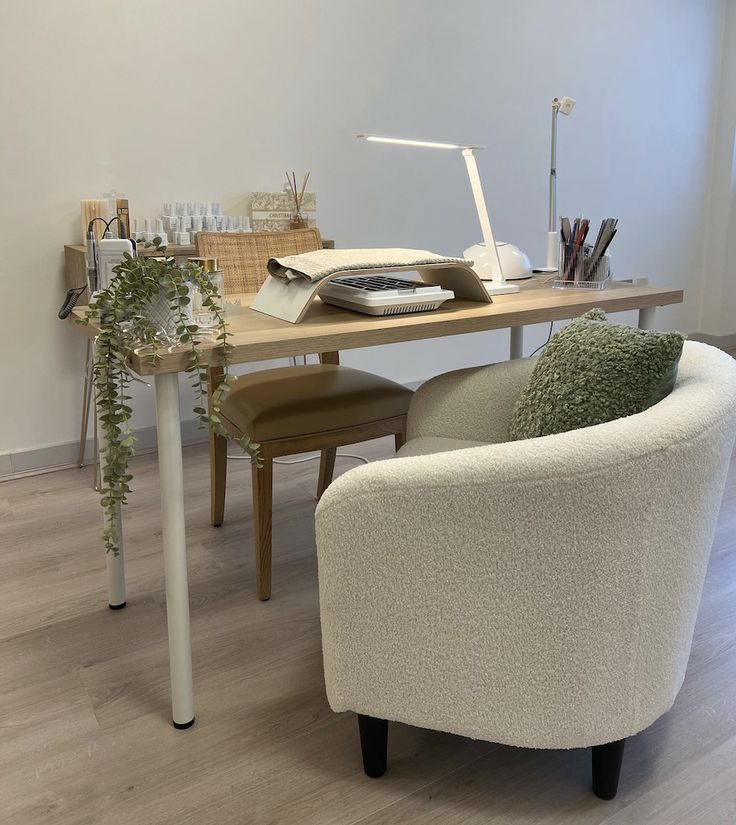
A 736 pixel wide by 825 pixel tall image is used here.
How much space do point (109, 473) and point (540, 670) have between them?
32.8 inches

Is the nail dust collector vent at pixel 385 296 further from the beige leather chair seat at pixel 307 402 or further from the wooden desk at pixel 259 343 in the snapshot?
the beige leather chair seat at pixel 307 402

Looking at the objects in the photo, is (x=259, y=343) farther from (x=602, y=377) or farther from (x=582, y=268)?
(x=582, y=268)

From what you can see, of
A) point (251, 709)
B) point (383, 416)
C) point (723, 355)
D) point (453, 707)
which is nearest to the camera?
point (453, 707)

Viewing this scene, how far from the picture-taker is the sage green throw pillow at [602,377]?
4.09 ft

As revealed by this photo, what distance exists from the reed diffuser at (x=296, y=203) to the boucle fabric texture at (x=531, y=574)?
2143mm

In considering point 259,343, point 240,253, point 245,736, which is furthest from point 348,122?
point 245,736

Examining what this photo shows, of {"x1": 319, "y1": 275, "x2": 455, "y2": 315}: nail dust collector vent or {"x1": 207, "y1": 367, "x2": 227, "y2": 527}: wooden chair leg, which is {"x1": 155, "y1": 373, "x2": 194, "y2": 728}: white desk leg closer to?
{"x1": 319, "y1": 275, "x2": 455, "y2": 315}: nail dust collector vent

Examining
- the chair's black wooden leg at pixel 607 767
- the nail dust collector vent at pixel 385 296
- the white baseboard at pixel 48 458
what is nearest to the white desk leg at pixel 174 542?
the nail dust collector vent at pixel 385 296

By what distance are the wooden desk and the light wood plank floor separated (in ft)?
0.48

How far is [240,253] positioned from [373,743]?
1505mm

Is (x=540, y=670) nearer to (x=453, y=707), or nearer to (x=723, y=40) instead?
(x=453, y=707)

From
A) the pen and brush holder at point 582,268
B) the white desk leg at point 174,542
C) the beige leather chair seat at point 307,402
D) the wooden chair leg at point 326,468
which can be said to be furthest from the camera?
the wooden chair leg at point 326,468

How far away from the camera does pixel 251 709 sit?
62.1 inches

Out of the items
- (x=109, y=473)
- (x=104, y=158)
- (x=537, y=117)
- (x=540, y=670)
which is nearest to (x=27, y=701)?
(x=109, y=473)
